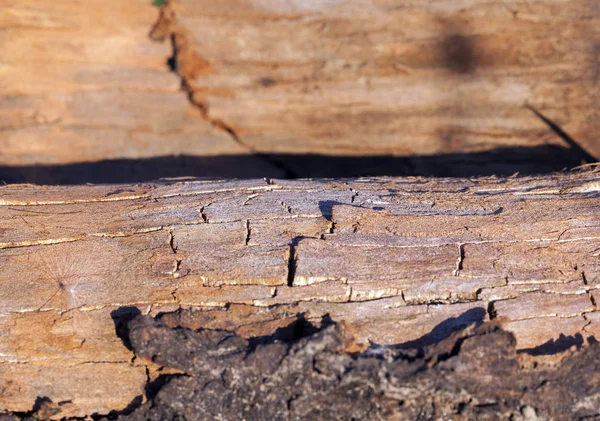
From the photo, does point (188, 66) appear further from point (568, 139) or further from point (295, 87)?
point (568, 139)

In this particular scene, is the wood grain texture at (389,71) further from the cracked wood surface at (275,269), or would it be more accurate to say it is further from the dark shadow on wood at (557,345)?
the dark shadow on wood at (557,345)

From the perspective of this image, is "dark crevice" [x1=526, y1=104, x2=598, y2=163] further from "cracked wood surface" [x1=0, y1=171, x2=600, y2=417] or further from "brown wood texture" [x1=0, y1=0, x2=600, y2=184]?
"cracked wood surface" [x1=0, y1=171, x2=600, y2=417]

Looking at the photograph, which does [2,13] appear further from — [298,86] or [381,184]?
[381,184]

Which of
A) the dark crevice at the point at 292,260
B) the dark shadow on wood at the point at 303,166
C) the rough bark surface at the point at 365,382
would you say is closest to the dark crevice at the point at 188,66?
the dark shadow on wood at the point at 303,166

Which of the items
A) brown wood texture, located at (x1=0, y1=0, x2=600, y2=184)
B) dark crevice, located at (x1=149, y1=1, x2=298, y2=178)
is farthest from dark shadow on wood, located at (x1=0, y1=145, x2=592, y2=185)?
dark crevice, located at (x1=149, y1=1, x2=298, y2=178)

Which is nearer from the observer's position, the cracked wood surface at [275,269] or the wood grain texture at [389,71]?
the cracked wood surface at [275,269]

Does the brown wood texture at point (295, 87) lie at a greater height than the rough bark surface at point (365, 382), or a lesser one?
greater
